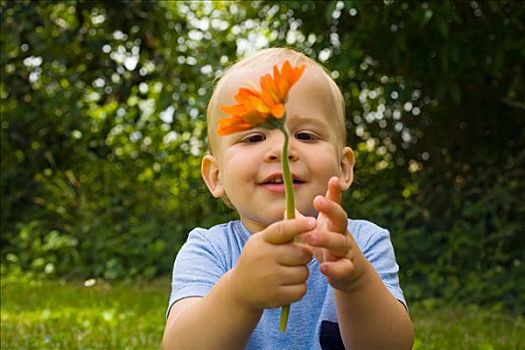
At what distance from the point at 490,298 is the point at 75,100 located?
3.18 metres

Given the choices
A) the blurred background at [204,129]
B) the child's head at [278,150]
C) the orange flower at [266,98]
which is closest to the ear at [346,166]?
the child's head at [278,150]

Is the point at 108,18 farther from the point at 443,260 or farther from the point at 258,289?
the point at 258,289

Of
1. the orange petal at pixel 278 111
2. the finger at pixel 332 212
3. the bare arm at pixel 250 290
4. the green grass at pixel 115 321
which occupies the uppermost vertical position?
the orange petal at pixel 278 111

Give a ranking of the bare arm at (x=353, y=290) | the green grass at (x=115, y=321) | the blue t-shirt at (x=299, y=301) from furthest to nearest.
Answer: the green grass at (x=115, y=321) < the blue t-shirt at (x=299, y=301) < the bare arm at (x=353, y=290)

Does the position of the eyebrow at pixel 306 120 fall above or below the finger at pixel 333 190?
above

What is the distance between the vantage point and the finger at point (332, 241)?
1.54m

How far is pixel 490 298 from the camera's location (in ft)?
18.0

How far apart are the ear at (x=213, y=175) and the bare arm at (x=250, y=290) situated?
34 cm

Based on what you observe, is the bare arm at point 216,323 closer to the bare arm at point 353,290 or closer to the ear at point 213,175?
the bare arm at point 353,290

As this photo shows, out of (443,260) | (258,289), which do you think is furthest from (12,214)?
(258,289)

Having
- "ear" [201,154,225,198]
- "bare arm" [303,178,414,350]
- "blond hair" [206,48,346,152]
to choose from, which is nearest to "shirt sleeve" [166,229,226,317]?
"ear" [201,154,225,198]

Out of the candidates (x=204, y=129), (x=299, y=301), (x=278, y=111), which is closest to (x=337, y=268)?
(x=278, y=111)

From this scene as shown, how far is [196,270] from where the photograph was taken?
2.10 meters

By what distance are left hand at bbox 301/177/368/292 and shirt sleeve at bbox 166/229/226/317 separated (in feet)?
1.39
